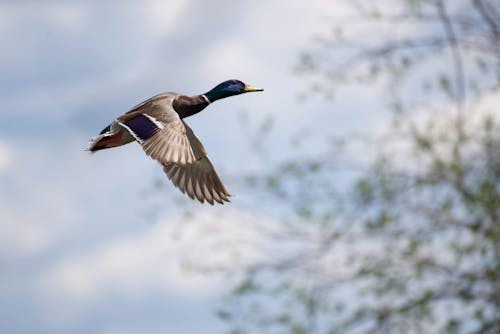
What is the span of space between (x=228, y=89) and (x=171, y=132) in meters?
0.98

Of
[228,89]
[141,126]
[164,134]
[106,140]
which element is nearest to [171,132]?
[164,134]

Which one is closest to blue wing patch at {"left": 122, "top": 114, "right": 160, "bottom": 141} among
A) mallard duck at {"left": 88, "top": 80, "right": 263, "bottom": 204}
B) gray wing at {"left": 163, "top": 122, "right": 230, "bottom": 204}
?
mallard duck at {"left": 88, "top": 80, "right": 263, "bottom": 204}

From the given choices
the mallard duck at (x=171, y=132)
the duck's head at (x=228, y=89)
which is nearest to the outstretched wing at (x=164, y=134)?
the mallard duck at (x=171, y=132)

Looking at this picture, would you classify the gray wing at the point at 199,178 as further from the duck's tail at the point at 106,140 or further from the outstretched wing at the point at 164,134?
the duck's tail at the point at 106,140

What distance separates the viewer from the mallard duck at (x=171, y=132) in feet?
22.4

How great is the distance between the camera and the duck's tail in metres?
7.13

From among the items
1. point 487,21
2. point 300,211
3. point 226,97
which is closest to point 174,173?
point 226,97

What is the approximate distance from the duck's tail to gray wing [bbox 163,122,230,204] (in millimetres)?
907

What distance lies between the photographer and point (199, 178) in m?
8.25

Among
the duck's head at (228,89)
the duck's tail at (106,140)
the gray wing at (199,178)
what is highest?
the duck's head at (228,89)

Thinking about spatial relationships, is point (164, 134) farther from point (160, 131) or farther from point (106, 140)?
point (106, 140)

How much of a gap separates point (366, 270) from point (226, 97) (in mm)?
4358

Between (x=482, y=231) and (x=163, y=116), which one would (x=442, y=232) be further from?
(x=163, y=116)

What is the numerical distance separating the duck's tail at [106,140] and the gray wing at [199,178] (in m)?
0.91
